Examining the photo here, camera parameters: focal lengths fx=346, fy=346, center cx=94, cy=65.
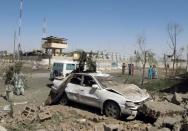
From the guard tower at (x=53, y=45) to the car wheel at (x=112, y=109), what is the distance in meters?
63.6

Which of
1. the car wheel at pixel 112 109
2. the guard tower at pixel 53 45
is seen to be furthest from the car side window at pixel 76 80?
the guard tower at pixel 53 45

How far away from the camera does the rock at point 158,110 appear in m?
11.1

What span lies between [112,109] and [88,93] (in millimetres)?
1417

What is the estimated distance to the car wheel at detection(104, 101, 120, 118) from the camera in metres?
12.0

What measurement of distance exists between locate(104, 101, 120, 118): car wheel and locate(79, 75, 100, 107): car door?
497 millimetres

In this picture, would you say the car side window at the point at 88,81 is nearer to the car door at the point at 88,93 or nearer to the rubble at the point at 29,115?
the car door at the point at 88,93

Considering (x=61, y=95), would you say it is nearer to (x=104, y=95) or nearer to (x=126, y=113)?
(x=104, y=95)

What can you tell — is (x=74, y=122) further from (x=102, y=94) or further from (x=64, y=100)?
(x=64, y=100)

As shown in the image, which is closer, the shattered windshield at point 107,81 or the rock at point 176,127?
the rock at point 176,127

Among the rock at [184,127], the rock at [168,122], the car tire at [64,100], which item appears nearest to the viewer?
the rock at [184,127]

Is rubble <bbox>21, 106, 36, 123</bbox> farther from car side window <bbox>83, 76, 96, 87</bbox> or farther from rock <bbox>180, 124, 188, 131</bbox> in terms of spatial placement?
rock <bbox>180, 124, 188, 131</bbox>

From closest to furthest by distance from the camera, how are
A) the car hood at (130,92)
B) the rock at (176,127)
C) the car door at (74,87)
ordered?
the rock at (176,127)
the car hood at (130,92)
the car door at (74,87)

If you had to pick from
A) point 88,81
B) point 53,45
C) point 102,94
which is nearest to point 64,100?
point 88,81

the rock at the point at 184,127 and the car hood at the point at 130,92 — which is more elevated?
the car hood at the point at 130,92
